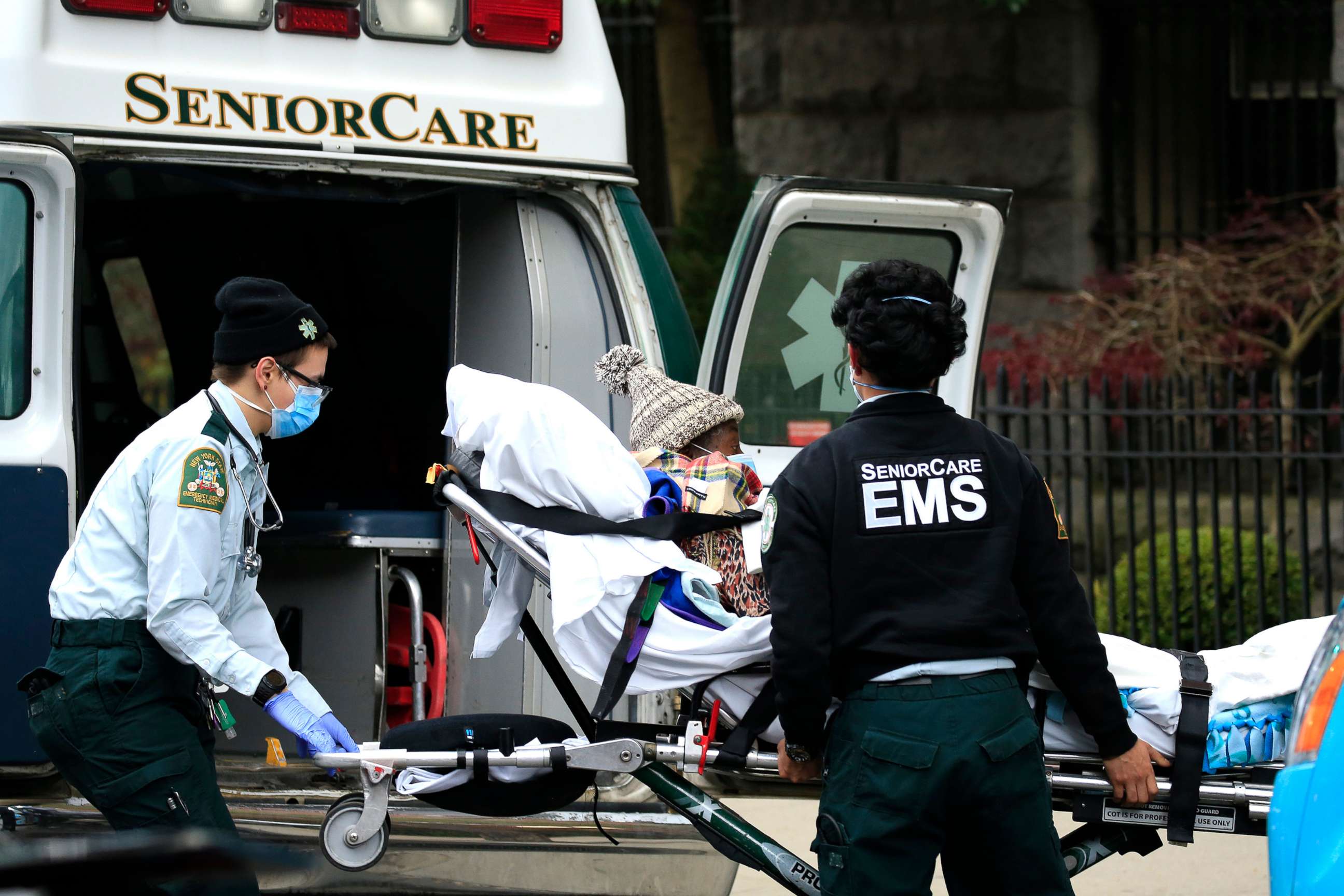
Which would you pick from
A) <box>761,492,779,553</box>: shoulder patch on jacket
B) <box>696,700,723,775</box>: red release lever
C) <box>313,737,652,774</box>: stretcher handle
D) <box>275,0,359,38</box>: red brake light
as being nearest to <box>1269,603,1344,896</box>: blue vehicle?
<box>761,492,779,553</box>: shoulder patch on jacket

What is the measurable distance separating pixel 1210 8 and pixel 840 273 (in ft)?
21.5

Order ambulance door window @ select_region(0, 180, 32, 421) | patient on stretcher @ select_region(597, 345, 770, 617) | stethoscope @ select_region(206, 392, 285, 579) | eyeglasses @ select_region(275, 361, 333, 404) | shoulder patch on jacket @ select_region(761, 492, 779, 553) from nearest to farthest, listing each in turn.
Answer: shoulder patch on jacket @ select_region(761, 492, 779, 553)
stethoscope @ select_region(206, 392, 285, 579)
eyeglasses @ select_region(275, 361, 333, 404)
patient on stretcher @ select_region(597, 345, 770, 617)
ambulance door window @ select_region(0, 180, 32, 421)

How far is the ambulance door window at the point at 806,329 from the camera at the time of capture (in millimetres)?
5078

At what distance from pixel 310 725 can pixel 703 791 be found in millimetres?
882

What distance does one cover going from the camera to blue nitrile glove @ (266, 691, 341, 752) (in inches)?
141

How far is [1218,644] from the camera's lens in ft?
27.9

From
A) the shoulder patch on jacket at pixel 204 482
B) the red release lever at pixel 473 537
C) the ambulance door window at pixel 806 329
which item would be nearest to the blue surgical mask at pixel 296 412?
the shoulder patch on jacket at pixel 204 482

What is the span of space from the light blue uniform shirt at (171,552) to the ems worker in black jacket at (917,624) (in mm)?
1112

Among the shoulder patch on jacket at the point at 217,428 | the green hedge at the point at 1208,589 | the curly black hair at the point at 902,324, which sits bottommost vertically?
the green hedge at the point at 1208,589

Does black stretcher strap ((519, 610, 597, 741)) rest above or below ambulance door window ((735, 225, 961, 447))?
below

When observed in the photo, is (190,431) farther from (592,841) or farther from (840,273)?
(840,273)

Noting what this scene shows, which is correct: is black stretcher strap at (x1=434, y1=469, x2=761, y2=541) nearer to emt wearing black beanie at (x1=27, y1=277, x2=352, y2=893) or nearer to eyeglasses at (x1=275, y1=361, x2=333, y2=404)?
eyeglasses at (x1=275, y1=361, x2=333, y2=404)

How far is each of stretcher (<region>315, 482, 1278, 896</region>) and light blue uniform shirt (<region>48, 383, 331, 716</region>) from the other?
→ 0.88 ft

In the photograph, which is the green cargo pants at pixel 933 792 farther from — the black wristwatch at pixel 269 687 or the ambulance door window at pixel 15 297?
the ambulance door window at pixel 15 297
